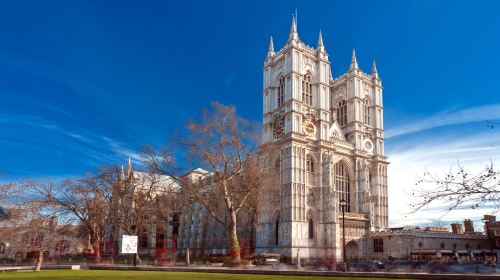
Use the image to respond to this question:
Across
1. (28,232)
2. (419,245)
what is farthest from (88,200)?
(419,245)

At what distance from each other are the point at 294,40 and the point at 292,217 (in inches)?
995

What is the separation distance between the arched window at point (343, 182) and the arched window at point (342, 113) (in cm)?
841

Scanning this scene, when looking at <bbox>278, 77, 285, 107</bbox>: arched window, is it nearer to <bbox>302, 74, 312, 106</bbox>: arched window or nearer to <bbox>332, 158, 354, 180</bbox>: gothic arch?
<bbox>302, 74, 312, 106</bbox>: arched window

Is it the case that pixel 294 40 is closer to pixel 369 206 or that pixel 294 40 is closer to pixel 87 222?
pixel 369 206

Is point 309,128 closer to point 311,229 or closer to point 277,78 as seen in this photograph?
point 277,78

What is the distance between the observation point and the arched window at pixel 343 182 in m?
62.2

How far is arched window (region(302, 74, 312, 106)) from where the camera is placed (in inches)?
2496

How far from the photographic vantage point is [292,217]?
53.6m

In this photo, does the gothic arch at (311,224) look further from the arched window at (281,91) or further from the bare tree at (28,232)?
the bare tree at (28,232)

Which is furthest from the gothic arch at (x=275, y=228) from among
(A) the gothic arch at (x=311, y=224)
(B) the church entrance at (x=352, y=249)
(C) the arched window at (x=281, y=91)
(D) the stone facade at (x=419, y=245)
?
(C) the arched window at (x=281, y=91)

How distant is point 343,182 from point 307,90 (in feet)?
47.2

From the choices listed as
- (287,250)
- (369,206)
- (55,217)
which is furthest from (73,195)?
(369,206)

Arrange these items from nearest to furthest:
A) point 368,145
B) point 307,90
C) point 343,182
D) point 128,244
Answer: point 128,244, point 343,182, point 307,90, point 368,145

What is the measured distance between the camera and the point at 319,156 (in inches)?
2334
